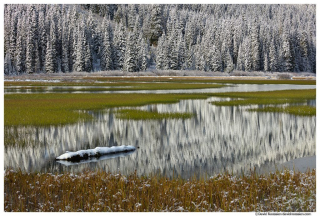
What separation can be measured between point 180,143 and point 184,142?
25 cm

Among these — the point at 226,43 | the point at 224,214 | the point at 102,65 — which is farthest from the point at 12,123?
the point at 226,43

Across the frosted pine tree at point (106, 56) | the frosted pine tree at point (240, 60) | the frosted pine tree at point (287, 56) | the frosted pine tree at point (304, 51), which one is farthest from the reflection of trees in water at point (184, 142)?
the frosted pine tree at point (304, 51)

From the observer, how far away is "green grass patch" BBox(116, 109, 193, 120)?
22719 millimetres

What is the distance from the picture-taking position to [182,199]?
8.50 meters

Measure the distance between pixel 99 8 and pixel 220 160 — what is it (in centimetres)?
16267

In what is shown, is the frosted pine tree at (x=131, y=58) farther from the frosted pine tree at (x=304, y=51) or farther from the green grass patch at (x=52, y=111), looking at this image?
the green grass patch at (x=52, y=111)

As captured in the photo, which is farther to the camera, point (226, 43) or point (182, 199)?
point (226, 43)

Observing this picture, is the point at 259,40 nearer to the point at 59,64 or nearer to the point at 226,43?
the point at 226,43

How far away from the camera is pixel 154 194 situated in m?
8.73

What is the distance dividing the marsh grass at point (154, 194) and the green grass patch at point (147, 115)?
495 inches

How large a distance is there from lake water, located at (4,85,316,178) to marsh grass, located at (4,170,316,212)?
72.8 inches

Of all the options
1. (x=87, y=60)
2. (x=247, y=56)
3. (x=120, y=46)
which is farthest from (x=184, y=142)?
(x=247, y=56)

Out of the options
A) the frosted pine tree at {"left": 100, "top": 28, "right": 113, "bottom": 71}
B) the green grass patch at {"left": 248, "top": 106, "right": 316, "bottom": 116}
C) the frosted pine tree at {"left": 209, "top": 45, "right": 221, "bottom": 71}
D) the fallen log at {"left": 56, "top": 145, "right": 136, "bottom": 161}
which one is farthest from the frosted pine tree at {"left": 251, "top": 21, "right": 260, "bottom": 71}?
the fallen log at {"left": 56, "top": 145, "right": 136, "bottom": 161}

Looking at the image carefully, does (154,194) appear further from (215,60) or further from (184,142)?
(215,60)
